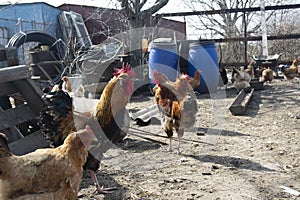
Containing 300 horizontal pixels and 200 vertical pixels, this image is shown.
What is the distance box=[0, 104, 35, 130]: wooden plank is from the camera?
3.77 meters

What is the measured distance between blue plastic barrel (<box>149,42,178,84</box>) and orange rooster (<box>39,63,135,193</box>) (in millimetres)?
4729

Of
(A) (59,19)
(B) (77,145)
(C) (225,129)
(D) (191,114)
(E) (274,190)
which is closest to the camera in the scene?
(B) (77,145)

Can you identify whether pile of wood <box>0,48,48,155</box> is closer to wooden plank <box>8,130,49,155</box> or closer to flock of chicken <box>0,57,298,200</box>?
wooden plank <box>8,130,49,155</box>

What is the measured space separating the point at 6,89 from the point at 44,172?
1993mm

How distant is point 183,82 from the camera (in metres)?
5.02

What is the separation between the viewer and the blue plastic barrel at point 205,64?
340 inches

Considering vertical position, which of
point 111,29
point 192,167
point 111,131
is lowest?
point 192,167

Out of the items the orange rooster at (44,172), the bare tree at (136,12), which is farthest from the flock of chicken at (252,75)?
the orange rooster at (44,172)

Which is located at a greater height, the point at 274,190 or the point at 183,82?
the point at 183,82

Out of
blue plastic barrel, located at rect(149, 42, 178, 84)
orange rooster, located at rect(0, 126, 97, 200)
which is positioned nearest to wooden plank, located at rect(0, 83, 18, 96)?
orange rooster, located at rect(0, 126, 97, 200)

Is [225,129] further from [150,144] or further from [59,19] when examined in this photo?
[59,19]

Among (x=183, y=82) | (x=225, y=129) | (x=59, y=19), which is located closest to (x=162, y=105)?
(x=183, y=82)

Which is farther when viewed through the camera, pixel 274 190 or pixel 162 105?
pixel 162 105

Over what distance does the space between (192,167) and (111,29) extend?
8731 mm
